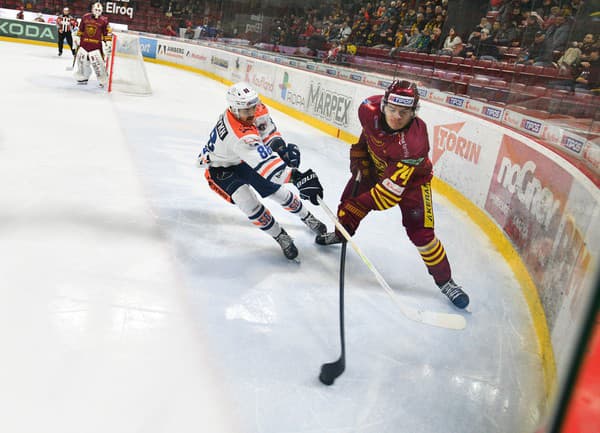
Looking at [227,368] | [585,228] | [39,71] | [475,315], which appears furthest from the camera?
[39,71]

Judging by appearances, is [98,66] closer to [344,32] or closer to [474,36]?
[344,32]

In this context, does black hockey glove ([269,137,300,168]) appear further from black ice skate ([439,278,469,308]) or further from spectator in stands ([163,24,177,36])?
spectator in stands ([163,24,177,36])

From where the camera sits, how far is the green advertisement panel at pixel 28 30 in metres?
14.9

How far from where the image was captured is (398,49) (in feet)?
25.1

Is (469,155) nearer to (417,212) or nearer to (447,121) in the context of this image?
(447,121)

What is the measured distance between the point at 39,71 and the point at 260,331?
9538mm

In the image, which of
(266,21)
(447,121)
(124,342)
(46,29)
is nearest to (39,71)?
(266,21)

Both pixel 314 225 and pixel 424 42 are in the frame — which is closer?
pixel 314 225

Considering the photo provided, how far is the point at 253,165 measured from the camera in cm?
289

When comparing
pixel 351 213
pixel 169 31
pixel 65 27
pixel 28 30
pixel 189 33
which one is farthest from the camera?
pixel 169 31

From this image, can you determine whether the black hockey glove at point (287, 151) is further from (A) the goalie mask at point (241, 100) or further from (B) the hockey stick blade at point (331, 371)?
(B) the hockey stick blade at point (331, 371)

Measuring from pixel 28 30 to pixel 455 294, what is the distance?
1638cm

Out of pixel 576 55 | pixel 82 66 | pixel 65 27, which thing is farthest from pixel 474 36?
pixel 65 27

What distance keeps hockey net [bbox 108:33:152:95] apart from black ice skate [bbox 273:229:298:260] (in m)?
6.52
